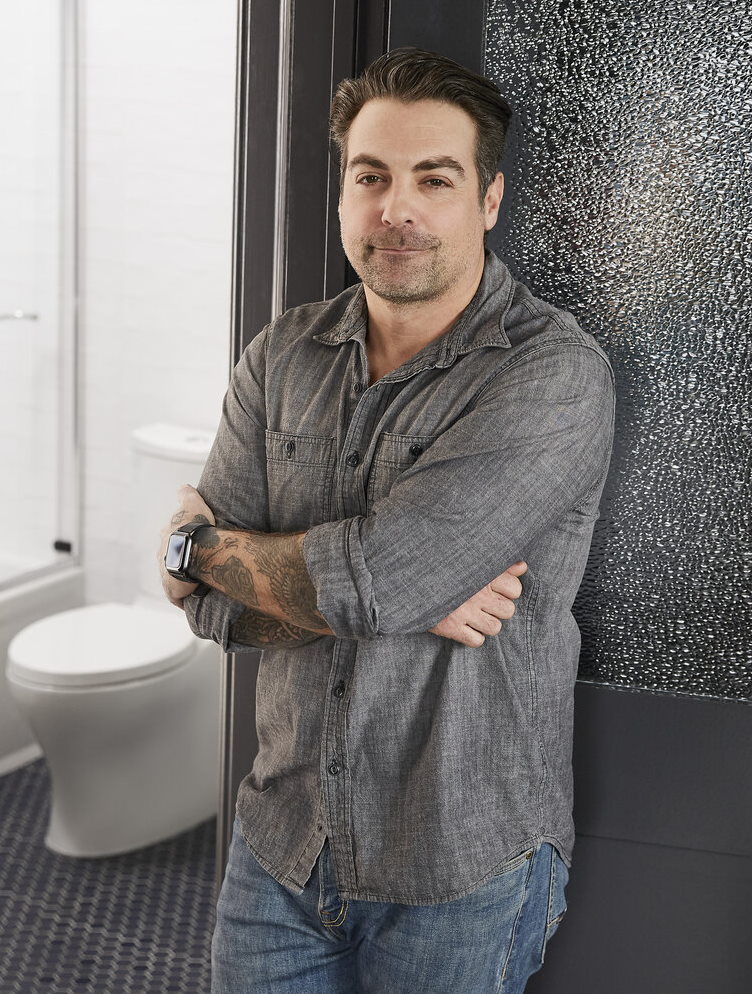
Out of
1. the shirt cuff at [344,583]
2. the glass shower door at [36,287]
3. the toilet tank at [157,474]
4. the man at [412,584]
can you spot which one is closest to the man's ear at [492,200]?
the man at [412,584]

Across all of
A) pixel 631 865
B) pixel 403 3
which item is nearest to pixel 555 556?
pixel 631 865

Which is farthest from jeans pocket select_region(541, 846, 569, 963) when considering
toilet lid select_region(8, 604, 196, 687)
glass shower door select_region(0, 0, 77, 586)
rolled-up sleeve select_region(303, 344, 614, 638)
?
glass shower door select_region(0, 0, 77, 586)

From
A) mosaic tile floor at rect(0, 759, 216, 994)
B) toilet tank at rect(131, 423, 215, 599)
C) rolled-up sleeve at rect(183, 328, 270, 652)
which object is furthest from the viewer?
toilet tank at rect(131, 423, 215, 599)

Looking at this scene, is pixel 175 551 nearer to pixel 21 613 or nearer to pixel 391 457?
pixel 391 457

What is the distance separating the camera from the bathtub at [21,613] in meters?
2.96

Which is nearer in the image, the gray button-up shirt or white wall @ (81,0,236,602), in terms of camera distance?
the gray button-up shirt

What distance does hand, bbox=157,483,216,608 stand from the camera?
Answer: 129cm

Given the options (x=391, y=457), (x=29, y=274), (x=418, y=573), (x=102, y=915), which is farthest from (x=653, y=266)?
(x=29, y=274)

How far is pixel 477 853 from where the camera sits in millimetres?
1213

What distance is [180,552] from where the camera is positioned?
4.16 feet

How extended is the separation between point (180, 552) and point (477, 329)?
0.42m

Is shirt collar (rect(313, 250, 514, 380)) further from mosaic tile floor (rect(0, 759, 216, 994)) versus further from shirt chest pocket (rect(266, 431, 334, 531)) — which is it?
mosaic tile floor (rect(0, 759, 216, 994))

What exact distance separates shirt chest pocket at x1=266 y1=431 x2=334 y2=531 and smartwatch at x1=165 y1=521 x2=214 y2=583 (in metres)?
0.10

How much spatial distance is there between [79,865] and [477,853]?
62.0 inches
